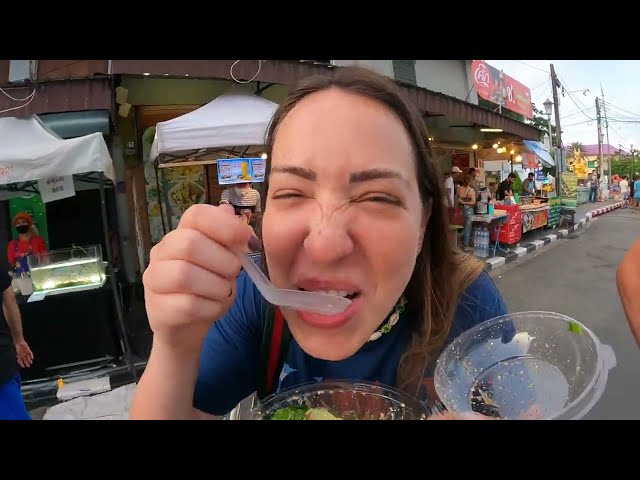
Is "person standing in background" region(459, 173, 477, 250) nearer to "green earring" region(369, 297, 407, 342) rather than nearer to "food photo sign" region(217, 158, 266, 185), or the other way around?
"food photo sign" region(217, 158, 266, 185)

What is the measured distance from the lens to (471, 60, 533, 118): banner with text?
7688 millimetres

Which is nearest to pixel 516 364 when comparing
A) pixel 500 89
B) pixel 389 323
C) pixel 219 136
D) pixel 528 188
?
pixel 389 323

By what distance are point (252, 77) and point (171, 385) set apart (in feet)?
7.67

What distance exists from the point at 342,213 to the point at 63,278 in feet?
9.44

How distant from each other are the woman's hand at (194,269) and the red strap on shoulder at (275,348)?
8.0 inches

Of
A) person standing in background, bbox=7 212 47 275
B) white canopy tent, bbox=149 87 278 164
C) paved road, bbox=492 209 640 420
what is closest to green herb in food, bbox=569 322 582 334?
paved road, bbox=492 209 640 420

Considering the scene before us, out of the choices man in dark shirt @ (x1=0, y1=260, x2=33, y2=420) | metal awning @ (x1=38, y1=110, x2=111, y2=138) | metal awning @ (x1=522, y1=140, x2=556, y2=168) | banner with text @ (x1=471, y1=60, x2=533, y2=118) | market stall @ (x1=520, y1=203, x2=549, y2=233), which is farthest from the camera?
metal awning @ (x1=522, y1=140, x2=556, y2=168)

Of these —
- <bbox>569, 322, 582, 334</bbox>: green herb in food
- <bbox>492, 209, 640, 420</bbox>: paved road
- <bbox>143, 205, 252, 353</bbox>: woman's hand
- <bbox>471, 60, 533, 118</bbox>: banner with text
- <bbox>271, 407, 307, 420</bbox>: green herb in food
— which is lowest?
<bbox>492, 209, 640, 420</bbox>: paved road

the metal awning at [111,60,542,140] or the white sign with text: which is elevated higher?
the metal awning at [111,60,542,140]

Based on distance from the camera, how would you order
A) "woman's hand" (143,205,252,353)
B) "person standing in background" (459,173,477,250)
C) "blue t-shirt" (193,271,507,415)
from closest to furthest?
"woman's hand" (143,205,252,353) → "blue t-shirt" (193,271,507,415) → "person standing in background" (459,173,477,250)

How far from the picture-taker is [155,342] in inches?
22.2

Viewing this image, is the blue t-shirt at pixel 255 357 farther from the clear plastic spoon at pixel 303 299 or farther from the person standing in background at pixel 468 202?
the person standing in background at pixel 468 202

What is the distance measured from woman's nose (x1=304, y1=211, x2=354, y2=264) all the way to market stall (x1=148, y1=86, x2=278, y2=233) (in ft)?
6.79
